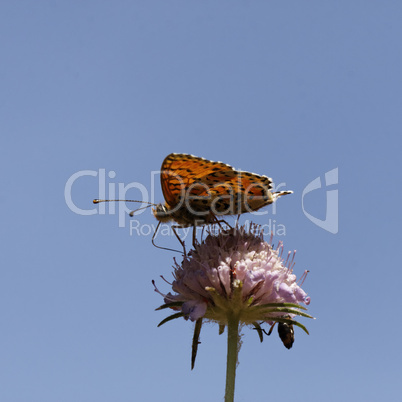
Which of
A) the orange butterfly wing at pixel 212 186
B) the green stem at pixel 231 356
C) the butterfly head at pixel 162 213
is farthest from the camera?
the butterfly head at pixel 162 213

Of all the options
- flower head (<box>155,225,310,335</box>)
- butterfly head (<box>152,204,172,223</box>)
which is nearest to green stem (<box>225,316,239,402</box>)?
flower head (<box>155,225,310,335</box>)

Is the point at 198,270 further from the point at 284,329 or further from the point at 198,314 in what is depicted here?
the point at 284,329

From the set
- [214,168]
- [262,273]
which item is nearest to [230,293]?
[262,273]

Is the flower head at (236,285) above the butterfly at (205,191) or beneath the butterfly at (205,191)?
beneath

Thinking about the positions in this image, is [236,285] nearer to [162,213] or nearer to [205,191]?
[205,191]

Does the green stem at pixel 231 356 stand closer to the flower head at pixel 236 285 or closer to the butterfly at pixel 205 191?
the flower head at pixel 236 285

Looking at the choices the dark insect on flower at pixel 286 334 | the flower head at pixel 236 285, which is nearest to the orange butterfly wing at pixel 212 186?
the flower head at pixel 236 285
